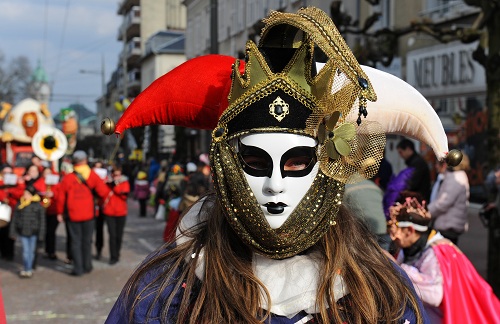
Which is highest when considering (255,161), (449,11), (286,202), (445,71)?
(449,11)

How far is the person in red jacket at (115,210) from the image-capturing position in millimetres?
10242

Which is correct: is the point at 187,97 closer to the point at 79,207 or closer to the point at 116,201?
the point at 79,207

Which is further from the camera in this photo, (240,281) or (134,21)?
(134,21)

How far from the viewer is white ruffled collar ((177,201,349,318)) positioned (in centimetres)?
205

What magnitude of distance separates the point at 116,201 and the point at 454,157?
8.53 m

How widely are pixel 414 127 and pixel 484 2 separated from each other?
189 inches

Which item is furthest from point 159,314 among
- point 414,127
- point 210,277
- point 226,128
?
point 414,127

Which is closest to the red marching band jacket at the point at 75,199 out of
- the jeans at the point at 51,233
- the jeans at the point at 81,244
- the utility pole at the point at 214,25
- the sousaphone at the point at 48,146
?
the jeans at the point at 81,244

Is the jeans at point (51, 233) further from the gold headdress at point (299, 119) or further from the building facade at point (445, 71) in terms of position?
the gold headdress at point (299, 119)

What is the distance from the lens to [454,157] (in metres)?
2.22

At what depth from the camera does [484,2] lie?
21.8 ft

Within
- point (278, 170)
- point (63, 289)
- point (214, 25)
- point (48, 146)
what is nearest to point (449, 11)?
point (214, 25)

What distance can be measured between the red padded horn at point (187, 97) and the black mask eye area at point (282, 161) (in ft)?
0.76

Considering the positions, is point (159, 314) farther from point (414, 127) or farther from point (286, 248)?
point (414, 127)
